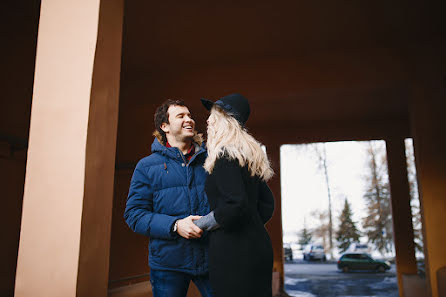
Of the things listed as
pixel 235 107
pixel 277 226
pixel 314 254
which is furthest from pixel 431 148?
pixel 314 254

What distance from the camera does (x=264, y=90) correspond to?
579 cm

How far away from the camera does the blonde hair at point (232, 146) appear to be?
5.68ft

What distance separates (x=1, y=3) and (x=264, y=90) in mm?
3689

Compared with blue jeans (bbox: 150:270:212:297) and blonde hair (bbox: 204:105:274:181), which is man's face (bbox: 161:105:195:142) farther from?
blue jeans (bbox: 150:270:212:297)

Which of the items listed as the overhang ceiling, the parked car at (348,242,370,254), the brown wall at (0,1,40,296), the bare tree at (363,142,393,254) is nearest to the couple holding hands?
the overhang ceiling

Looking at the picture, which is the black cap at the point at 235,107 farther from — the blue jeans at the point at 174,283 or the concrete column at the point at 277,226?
the concrete column at the point at 277,226

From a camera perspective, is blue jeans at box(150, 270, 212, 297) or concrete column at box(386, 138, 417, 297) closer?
blue jeans at box(150, 270, 212, 297)

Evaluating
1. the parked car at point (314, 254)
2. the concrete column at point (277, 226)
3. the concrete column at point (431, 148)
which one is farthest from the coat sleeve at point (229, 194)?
the parked car at point (314, 254)

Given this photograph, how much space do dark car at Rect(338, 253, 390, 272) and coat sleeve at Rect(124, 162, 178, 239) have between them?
17272mm

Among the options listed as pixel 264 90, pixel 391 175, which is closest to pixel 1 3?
pixel 264 90

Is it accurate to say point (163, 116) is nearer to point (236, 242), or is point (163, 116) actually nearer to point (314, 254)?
point (236, 242)

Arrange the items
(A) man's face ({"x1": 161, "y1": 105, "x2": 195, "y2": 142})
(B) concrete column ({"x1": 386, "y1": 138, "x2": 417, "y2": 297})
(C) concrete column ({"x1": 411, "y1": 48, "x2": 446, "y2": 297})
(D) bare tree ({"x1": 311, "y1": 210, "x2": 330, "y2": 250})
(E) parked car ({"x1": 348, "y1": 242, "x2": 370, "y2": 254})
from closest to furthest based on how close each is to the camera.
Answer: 1. (A) man's face ({"x1": 161, "y1": 105, "x2": 195, "y2": 142})
2. (C) concrete column ({"x1": 411, "y1": 48, "x2": 446, "y2": 297})
3. (B) concrete column ({"x1": 386, "y1": 138, "x2": 417, "y2": 297})
4. (E) parked car ({"x1": 348, "y1": 242, "x2": 370, "y2": 254})
5. (D) bare tree ({"x1": 311, "y1": 210, "x2": 330, "y2": 250})

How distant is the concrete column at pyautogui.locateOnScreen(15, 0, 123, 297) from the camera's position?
188 cm

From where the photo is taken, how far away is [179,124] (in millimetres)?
2086
